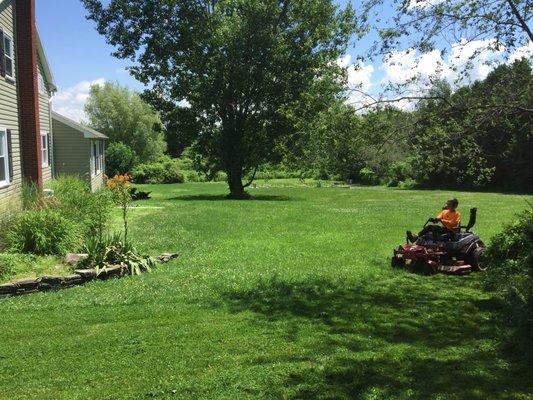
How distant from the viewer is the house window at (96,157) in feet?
93.5

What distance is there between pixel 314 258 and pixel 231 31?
1927cm

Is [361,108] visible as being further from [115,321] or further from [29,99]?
[29,99]

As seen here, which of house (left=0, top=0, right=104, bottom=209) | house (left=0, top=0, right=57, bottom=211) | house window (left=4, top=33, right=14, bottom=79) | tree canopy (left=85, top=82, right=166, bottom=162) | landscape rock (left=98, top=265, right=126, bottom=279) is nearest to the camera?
landscape rock (left=98, top=265, right=126, bottom=279)

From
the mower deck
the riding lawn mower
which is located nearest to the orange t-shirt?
the riding lawn mower

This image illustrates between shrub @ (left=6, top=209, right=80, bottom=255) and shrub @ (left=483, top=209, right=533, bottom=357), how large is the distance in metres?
7.96

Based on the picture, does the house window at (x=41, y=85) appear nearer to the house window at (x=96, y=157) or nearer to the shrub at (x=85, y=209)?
the house window at (x=96, y=157)

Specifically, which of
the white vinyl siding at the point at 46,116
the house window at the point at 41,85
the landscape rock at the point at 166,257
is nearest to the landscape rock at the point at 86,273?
the landscape rock at the point at 166,257

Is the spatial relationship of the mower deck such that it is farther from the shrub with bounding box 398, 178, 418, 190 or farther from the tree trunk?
the shrub with bounding box 398, 178, 418, 190

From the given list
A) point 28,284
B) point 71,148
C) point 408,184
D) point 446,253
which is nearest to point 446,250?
point 446,253

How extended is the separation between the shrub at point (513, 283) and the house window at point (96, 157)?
2380cm

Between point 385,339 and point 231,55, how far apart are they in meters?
23.8

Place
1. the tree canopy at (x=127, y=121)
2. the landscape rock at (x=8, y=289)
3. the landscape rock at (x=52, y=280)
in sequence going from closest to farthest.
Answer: the landscape rock at (x=8, y=289) → the landscape rock at (x=52, y=280) → the tree canopy at (x=127, y=121)

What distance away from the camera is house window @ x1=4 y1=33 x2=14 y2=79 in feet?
50.0

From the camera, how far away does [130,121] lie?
60.7 meters
